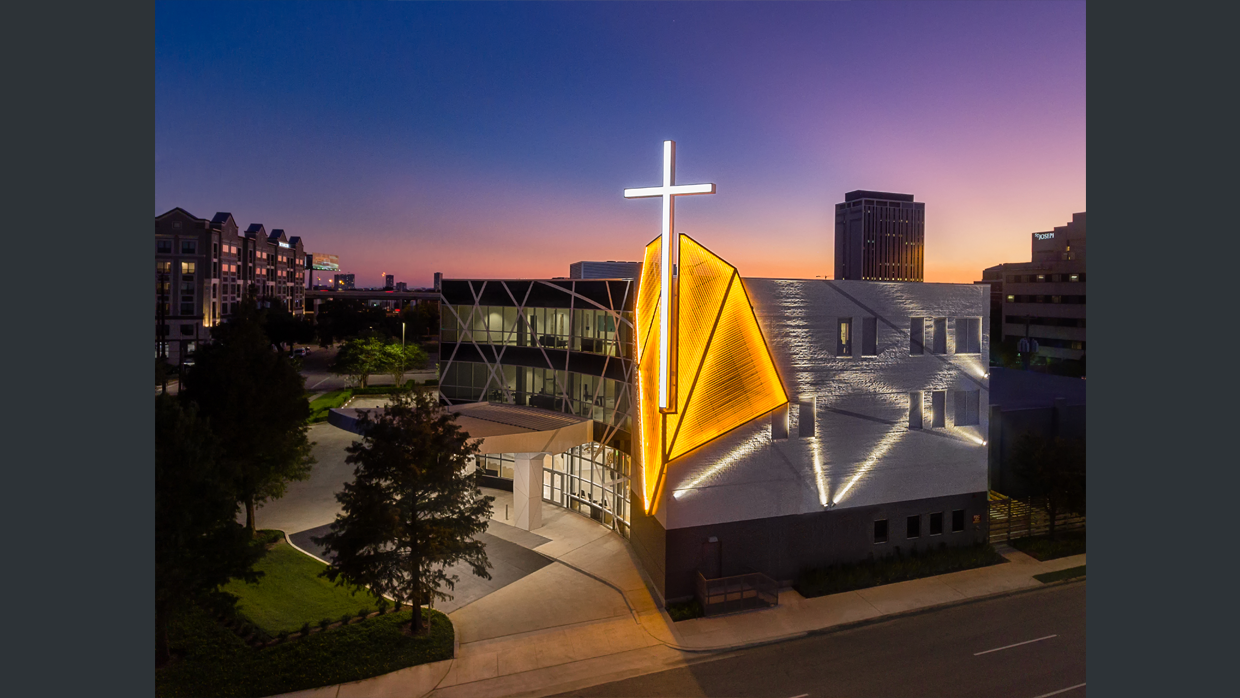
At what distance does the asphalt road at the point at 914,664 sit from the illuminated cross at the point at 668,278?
7.52 metres

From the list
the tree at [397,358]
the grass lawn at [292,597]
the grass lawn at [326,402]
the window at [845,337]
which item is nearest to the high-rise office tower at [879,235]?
the tree at [397,358]

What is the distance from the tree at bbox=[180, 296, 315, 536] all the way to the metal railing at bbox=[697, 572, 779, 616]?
57.1 feet

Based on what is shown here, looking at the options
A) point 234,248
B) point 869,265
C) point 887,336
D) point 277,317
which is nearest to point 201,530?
point 887,336

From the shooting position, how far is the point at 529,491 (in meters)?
29.2

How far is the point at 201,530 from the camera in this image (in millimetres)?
16594

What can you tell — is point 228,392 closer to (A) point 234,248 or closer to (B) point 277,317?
(B) point 277,317

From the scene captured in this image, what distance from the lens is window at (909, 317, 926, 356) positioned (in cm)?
2505

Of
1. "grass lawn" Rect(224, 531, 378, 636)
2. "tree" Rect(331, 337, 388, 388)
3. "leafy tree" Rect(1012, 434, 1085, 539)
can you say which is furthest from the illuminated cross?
"tree" Rect(331, 337, 388, 388)

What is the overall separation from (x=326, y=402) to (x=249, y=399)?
133ft

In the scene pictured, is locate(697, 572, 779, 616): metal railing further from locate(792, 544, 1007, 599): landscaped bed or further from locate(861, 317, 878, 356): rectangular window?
locate(861, 317, 878, 356): rectangular window

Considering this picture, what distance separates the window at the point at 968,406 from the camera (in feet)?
85.5

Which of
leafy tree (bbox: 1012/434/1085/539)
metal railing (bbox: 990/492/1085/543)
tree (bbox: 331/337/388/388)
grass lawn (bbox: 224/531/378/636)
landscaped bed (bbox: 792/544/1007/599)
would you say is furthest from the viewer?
tree (bbox: 331/337/388/388)

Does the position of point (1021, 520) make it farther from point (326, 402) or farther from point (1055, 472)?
point (326, 402)

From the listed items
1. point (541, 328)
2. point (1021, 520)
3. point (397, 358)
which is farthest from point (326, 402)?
point (1021, 520)
